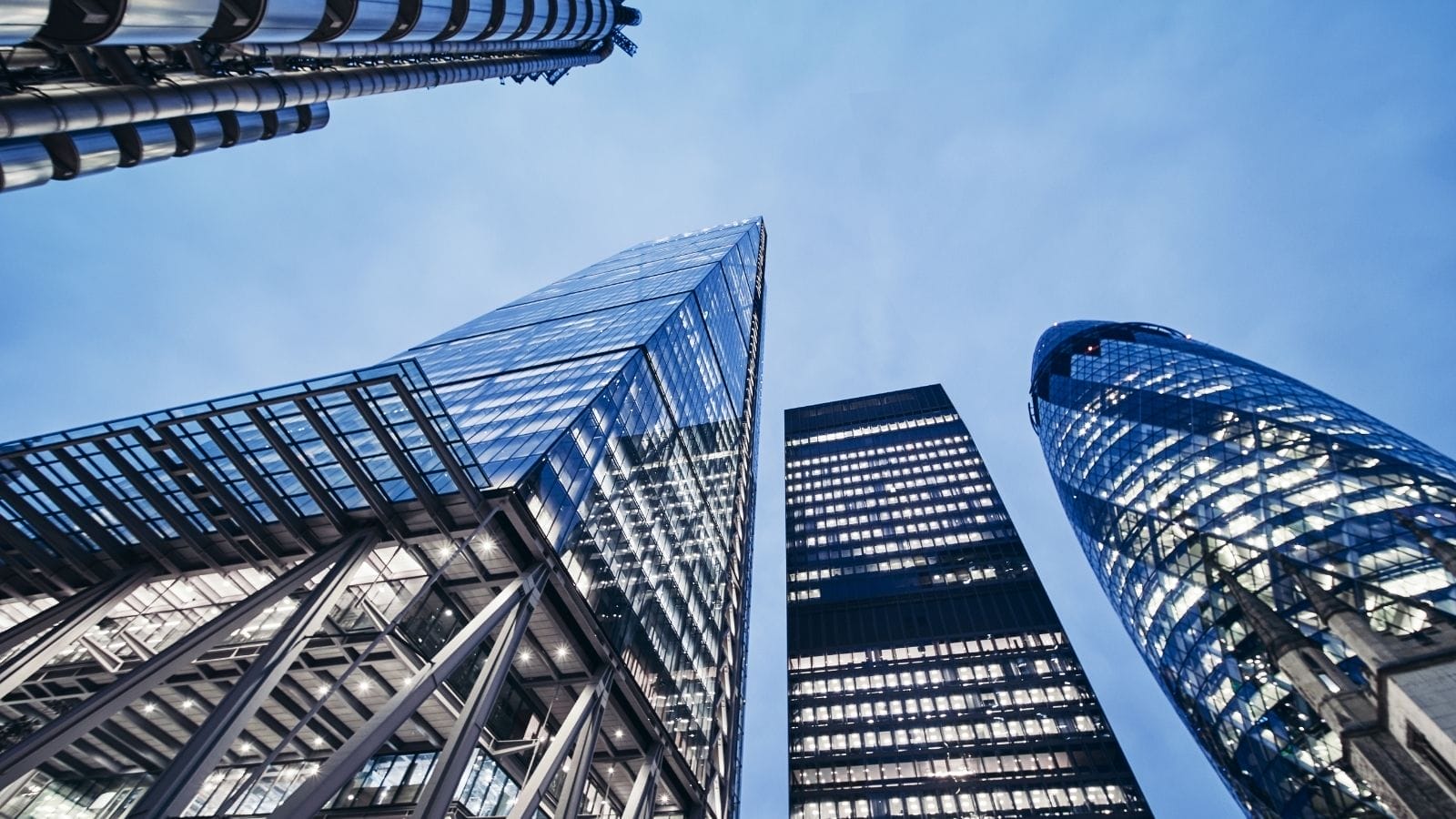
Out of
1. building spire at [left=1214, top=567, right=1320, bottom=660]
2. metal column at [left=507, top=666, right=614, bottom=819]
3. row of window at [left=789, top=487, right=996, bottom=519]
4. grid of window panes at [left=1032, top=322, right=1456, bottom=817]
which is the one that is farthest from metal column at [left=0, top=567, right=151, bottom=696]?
row of window at [left=789, top=487, right=996, bottom=519]

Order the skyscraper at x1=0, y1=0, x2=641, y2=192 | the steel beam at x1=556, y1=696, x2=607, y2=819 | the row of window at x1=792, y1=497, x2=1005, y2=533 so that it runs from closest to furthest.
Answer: the skyscraper at x1=0, y1=0, x2=641, y2=192, the steel beam at x1=556, y1=696, x2=607, y2=819, the row of window at x1=792, y1=497, x2=1005, y2=533

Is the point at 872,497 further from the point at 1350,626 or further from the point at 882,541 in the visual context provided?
the point at 1350,626

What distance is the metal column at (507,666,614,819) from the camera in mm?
21094

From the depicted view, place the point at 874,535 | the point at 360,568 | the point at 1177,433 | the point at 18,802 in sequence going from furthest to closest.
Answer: the point at 874,535 → the point at 1177,433 → the point at 18,802 → the point at 360,568

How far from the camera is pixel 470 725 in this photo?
2023 cm

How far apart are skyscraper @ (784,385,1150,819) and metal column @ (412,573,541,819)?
62.7m

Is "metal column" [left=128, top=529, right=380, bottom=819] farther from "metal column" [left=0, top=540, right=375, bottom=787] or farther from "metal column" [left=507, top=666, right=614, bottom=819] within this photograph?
"metal column" [left=507, top=666, right=614, bottom=819]

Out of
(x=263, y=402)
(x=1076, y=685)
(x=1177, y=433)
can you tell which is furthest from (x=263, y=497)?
(x=1076, y=685)

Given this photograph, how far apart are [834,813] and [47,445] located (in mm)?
74521

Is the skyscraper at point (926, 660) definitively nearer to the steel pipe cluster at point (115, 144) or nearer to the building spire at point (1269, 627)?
the building spire at point (1269, 627)

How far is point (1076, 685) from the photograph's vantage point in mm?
77375

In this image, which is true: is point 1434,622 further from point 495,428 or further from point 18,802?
point 18,802

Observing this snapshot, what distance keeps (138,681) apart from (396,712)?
6743 mm

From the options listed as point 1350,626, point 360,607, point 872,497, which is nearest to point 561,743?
point 360,607
